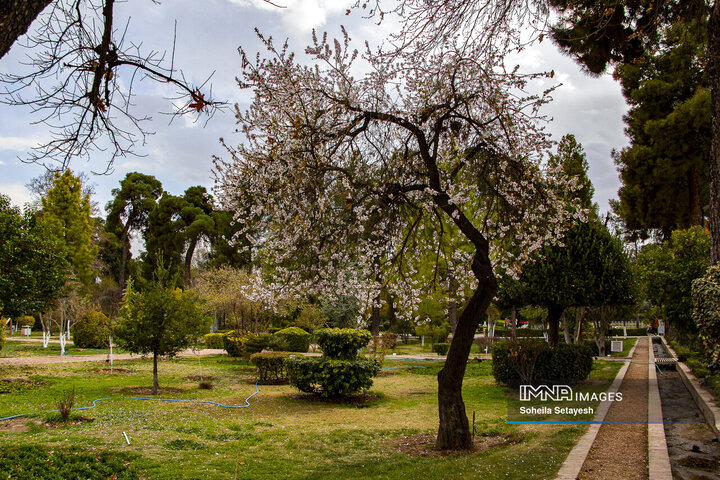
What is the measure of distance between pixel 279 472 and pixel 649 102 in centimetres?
2349

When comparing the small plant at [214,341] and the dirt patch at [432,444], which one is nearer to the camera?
the dirt patch at [432,444]

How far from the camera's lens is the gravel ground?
5066mm

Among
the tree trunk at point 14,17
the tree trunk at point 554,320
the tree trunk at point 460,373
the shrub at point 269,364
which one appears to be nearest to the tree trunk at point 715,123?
the tree trunk at point 460,373

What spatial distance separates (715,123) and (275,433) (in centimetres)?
870

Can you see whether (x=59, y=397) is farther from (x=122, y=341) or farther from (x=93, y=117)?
(x=93, y=117)

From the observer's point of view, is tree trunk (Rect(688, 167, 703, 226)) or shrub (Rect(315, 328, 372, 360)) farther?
tree trunk (Rect(688, 167, 703, 226))

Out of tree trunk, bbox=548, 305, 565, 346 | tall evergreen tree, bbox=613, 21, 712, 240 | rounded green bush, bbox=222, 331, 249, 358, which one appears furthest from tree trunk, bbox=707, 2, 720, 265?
rounded green bush, bbox=222, 331, 249, 358

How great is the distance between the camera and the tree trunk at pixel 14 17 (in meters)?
2.20

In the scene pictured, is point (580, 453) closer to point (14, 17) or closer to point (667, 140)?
point (14, 17)

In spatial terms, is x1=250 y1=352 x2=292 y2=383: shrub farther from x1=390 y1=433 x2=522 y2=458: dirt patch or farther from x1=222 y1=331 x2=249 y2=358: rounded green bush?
x1=390 y1=433 x2=522 y2=458: dirt patch

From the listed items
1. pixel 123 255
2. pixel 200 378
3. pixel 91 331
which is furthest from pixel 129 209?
pixel 200 378

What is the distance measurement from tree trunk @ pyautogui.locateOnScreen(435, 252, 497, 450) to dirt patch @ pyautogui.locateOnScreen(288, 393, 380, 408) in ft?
15.4

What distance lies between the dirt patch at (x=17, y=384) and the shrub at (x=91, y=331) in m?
12.7

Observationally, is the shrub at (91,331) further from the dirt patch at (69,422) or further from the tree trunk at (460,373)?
the tree trunk at (460,373)
